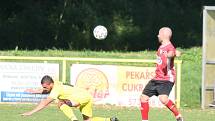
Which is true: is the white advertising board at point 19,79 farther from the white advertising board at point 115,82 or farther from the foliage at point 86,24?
the foliage at point 86,24

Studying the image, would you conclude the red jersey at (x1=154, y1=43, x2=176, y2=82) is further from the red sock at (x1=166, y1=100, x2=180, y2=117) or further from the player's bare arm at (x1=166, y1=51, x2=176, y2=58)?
the red sock at (x1=166, y1=100, x2=180, y2=117)

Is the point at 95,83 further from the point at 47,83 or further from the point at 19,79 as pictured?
the point at 47,83

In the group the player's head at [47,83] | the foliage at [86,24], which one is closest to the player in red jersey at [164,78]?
the player's head at [47,83]

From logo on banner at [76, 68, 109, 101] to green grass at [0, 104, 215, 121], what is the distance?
1.70 ft

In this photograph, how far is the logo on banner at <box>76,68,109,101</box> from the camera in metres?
19.5

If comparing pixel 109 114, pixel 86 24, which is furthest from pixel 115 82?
pixel 86 24

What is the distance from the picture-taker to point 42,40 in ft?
122

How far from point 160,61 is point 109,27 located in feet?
80.3

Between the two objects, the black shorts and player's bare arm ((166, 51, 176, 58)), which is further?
the black shorts

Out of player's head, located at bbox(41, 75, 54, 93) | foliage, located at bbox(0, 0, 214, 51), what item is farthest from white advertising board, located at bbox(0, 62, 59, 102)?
foliage, located at bbox(0, 0, 214, 51)

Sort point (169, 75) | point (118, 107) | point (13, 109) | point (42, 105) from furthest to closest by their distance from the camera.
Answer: point (118, 107)
point (13, 109)
point (169, 75)
point (42, 105)

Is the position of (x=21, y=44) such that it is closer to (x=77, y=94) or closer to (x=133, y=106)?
(x=133, y=106)

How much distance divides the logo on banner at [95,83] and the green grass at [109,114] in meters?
0.52

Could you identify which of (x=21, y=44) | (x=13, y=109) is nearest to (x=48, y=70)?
(x=13, y=109)
